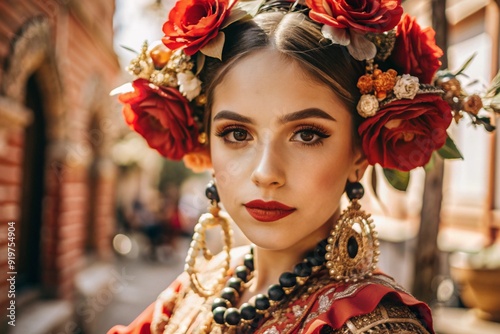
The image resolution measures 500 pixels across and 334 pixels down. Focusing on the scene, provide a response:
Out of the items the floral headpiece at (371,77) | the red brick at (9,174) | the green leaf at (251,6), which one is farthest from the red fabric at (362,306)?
the red brick at (9,174)

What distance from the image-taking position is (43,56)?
4938 mm

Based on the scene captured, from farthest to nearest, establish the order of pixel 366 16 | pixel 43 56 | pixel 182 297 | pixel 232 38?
pixel 43 56, pixel 182 297, pixel 232 38, pixel 366 16

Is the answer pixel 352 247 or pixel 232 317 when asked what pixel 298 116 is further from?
pixel 232 317

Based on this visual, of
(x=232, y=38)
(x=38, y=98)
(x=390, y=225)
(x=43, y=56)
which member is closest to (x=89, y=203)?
(x=38, y=98)

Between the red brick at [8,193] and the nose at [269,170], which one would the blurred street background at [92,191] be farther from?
the nose at [269,170]

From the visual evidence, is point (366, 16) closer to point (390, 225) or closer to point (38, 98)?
point (38, 98)

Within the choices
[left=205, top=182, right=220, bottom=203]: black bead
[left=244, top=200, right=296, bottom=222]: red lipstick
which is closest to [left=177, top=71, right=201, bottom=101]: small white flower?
[left=205, top=182, right=220, bottom=203]: black bead

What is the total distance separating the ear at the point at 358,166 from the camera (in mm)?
1652

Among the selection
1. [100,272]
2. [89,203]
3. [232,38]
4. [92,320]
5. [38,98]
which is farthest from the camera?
[89,203]

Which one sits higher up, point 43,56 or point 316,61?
point 43,56

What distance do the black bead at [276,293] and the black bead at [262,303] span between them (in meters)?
0.02

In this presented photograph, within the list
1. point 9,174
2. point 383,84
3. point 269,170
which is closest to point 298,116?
point 269,170

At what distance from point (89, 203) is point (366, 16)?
7.92m

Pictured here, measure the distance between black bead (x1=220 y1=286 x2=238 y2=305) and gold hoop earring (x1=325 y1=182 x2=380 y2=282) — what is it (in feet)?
1.35
